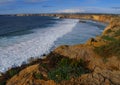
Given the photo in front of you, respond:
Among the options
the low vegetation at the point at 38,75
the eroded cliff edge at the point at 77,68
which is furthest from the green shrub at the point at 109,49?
the low vegetation at the point at 38,75

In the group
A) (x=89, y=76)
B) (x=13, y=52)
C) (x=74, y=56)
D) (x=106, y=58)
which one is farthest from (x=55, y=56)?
(x=13, y=52)

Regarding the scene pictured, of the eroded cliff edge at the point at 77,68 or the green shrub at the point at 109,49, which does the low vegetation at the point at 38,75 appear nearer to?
the eroded cliff edge at the point at 77,68

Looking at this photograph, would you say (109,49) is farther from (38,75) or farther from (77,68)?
(38,75)

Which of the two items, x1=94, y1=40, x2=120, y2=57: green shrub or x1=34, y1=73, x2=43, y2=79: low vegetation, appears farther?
x1=94, y1=40, x2=120, y2=57: green shrub

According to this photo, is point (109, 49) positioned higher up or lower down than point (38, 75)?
higher up

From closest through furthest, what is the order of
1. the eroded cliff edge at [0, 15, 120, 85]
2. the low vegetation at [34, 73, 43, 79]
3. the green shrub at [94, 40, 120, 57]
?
1. the eroded cliff edge at [0, 15, 120, 85]
2. the low vegetation at [34, 73, 43, 79]
3. the green shrub at [94, 40, 120, 57]

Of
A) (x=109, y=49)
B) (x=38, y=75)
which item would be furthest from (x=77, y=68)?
(x=109, y=49)

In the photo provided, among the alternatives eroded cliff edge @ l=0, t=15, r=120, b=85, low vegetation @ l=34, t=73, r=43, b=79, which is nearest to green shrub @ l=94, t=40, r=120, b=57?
eroded cliff edge @ l=0, t=15, r=120, b=85

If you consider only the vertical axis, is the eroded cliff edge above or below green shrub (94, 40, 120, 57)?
below

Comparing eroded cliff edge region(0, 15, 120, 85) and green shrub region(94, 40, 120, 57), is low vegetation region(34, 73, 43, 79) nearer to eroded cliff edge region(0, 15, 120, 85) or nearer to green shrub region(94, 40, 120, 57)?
eroded cliff edge region(0, 15, 120, 85)
